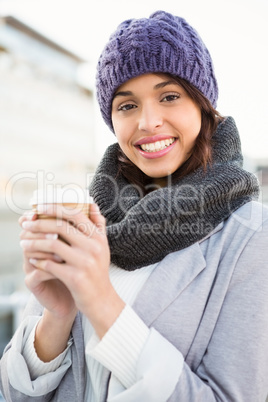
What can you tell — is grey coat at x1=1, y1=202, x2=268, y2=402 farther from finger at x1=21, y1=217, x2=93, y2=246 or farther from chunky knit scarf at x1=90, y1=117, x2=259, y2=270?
finger at x1=21, y1=217, x2=93, y2=246

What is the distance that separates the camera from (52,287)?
36.0 inches

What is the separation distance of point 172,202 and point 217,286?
0.26m

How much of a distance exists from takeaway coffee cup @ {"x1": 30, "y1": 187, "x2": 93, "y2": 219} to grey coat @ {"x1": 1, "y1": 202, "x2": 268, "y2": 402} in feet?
1.22

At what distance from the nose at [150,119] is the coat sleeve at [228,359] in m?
0.48

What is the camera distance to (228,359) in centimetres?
87

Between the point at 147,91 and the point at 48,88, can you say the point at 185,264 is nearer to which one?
the point at 147,91

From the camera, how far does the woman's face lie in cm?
116

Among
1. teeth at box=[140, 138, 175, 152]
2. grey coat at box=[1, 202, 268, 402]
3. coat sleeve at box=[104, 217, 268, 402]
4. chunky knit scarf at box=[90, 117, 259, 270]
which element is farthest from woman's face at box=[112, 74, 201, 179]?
coat sleeve at box=[104, 217, 268, 402]

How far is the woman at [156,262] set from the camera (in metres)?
0.80

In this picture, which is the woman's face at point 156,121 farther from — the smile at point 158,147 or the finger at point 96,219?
the finger at point 96,219

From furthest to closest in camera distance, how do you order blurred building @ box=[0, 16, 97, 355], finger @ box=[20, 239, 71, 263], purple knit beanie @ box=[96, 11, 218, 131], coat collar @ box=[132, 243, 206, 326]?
blurred building @ box=[0, 16, 97, 355] < purple knit beanie @ box=[96, 11, 218, 131] < coat collar @ box=[132, 243, 206, 326] < finger @ box=[20, 239, 71, 263]

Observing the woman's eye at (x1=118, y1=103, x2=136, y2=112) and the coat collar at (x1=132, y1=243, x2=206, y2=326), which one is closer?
the coat collar at (x1=132, y1=243, x2=206, y2=326)

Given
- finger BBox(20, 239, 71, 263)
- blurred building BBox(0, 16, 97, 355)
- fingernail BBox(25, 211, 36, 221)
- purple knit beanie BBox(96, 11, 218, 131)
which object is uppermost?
blurred building BBox(0, 16, 97, 355)

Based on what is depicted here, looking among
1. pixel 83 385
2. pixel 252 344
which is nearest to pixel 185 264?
pixel 252 344
